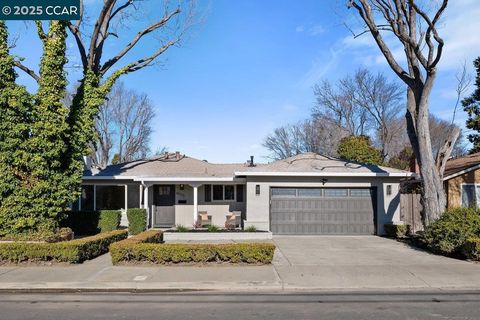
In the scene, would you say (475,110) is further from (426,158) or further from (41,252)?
(41,252)

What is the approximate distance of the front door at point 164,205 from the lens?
23.3 metres

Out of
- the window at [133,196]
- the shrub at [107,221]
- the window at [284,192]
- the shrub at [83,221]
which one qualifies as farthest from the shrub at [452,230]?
the window at [133,196]

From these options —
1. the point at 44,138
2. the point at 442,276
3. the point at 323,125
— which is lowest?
the point at 442,276

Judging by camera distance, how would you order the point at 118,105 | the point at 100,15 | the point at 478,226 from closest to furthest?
1. the point at 478,226
2. the point at 100,15
3. the point at 118,105

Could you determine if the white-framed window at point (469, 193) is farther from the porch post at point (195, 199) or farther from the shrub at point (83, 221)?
the shrub at point (83, 221)

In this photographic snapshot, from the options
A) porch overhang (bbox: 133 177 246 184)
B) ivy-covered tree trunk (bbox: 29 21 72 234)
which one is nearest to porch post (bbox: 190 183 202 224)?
porch overhang (bbox: 133 177 246 184)

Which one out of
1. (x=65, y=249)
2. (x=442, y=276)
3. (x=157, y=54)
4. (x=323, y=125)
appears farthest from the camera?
(x=323, y=125)

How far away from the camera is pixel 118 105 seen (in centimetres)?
4484

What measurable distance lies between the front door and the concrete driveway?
8.39 meters

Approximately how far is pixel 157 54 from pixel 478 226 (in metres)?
17.0

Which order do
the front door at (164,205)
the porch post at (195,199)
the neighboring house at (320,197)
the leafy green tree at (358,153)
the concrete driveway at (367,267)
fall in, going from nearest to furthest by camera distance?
the concrete driveway at (367,267) → the neighboring house at (320,197) → the porch post at (195,199) → the front door at (164,205) → the leafy green tree at (358,153)

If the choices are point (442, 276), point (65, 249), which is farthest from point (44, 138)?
point (442, 276)

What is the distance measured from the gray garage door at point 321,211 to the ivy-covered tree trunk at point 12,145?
33.0 feet

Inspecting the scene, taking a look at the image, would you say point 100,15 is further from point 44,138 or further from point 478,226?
point 478,226
